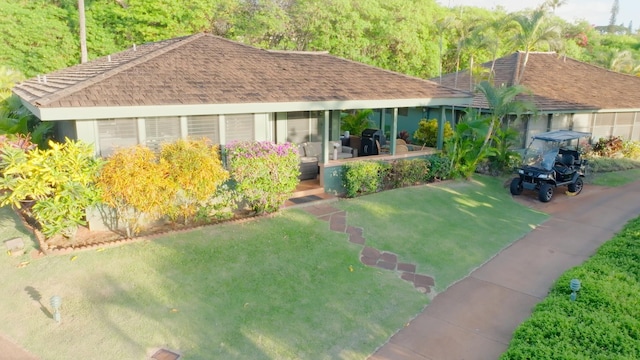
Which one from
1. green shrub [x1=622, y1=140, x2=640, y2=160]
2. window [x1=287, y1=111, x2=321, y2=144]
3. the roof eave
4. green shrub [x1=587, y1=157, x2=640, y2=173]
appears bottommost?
green shrub [x1=587, y1=157, x2=640, y2=173]

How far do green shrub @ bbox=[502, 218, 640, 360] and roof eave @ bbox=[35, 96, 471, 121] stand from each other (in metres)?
6.99

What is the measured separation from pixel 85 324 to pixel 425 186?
10.5 meters

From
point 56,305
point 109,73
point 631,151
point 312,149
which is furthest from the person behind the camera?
point 631,151

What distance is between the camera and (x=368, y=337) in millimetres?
6867

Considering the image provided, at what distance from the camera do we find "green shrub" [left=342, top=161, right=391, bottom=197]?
12.9 m

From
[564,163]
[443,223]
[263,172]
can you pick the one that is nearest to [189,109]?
[263,172]

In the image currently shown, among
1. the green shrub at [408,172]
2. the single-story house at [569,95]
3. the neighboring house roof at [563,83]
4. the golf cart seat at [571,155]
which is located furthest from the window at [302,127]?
the golf cart seat at [571,155]

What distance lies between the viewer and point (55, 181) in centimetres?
847

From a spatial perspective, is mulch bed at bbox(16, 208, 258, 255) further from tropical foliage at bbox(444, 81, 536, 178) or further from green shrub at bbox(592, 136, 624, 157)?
green shrub at bbox(592, 136, 624, 157)

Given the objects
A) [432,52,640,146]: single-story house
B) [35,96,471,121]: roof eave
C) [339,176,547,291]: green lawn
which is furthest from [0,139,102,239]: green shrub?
[432,52,640,146]: single-story house

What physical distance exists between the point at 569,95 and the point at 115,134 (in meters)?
19.7

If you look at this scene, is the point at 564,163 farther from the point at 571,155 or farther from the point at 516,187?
the point at 516,187

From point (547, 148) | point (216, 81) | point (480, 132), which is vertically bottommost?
point (547, 148)

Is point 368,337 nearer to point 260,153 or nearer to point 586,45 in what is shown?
point 260,153
